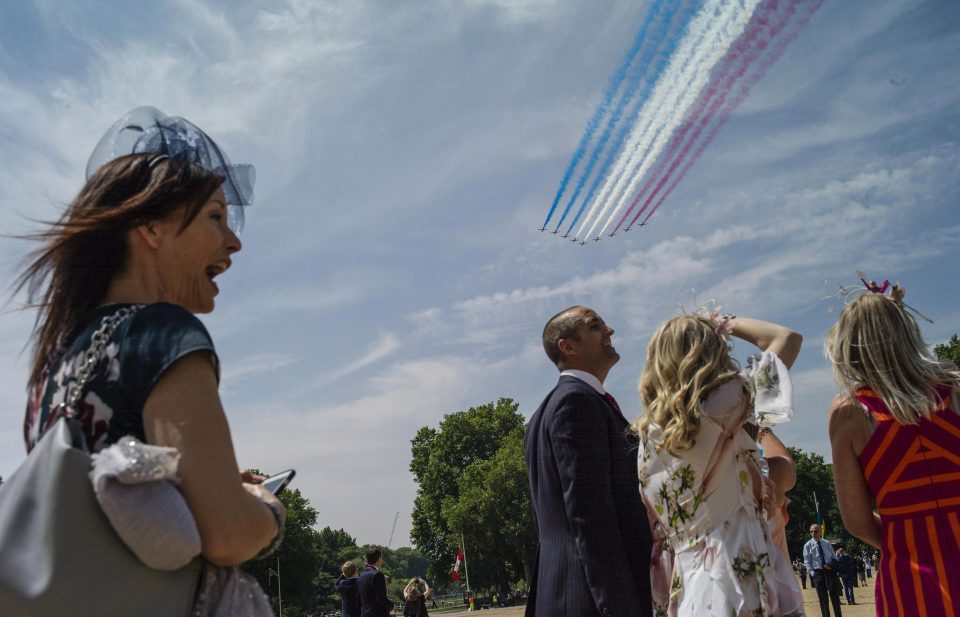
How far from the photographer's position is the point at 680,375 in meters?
3.76

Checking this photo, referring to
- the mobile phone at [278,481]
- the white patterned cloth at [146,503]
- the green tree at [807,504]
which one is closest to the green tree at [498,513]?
the green tree at [807,504]

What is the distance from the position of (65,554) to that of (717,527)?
2.86m

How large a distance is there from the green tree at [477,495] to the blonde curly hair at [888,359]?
5762 cm

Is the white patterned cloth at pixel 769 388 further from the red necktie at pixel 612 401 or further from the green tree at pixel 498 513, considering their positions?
the green tree at pixel 498 513

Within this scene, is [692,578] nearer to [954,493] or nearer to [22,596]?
[954,493]

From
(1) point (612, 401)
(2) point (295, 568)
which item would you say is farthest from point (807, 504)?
(1) point (612, 401)

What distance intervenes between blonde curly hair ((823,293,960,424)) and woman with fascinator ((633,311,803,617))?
0.40m

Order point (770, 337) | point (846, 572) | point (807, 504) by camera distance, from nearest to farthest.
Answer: point (770, 337) → point (846, 572) → point (807, 504)

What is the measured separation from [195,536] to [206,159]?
0.99 meters

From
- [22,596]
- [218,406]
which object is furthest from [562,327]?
[22,596]

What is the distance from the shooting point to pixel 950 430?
320 centimetres

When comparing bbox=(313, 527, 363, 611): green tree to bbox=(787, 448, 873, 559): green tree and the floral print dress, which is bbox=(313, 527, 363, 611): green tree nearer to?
bbox=(787, 448, 873, 559): green tree

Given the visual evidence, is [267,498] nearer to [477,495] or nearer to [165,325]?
[165,325]

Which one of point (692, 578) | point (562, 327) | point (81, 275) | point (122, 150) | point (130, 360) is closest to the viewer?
point (130, 360)
